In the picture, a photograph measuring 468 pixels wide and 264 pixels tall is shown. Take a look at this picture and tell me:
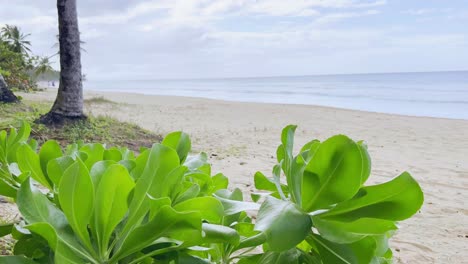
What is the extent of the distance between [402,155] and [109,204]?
7486mm

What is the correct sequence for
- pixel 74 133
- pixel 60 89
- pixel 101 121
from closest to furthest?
pixel 74 133 < pixel 60 89 < pixel 101 121

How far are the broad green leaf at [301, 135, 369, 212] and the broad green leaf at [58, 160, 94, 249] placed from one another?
0.21 metres

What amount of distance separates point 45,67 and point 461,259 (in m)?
18.8

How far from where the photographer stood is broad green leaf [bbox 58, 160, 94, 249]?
364 mm

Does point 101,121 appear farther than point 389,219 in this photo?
Yes

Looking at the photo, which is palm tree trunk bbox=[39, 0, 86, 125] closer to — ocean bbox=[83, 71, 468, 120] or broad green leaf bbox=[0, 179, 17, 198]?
broad green leaf bbox=[0, 179, 17, 198]

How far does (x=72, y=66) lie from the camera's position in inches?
227

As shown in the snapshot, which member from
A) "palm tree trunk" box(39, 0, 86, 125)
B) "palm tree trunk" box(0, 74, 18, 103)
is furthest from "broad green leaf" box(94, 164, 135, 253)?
"palm tree trunk" box(0, 74, 18, 103)

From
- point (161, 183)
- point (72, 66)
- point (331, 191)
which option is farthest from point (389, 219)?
point (72, 66)

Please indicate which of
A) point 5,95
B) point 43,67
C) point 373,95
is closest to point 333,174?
point 5,95

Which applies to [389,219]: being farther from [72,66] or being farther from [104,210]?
[72,66]

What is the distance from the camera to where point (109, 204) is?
39cm

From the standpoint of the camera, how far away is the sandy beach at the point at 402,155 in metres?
3.56

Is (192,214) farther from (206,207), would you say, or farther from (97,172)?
(97,172)
